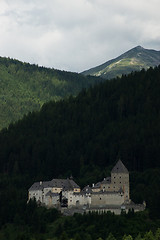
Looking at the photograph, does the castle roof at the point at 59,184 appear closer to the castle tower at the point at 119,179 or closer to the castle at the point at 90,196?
the castle at the point at 90,196

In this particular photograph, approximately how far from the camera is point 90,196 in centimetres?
14475

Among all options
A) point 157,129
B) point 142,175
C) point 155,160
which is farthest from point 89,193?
point 157,129

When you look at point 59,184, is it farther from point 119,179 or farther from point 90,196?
point 119,179

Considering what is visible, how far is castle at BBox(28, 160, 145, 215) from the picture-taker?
142 metres

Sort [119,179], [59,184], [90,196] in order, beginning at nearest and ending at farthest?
1. [90,196]
2. [119,179]
3. [59,184]

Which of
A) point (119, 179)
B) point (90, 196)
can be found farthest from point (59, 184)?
point (119, 179)

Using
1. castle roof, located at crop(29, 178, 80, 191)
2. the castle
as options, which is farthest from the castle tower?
castle roof, located at crop(29, 178, 80, 191)

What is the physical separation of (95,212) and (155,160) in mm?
47153

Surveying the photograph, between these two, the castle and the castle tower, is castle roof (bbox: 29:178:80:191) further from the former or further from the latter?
the castle tower

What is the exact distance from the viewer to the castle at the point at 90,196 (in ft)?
465

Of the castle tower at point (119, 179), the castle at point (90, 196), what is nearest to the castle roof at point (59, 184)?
the castle at point (90, 196)

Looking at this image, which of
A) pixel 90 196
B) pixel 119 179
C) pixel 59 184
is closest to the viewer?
pixel 90 196

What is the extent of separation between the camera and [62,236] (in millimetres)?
128125

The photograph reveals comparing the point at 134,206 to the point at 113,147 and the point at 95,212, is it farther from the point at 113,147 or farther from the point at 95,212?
the point at 113,147
